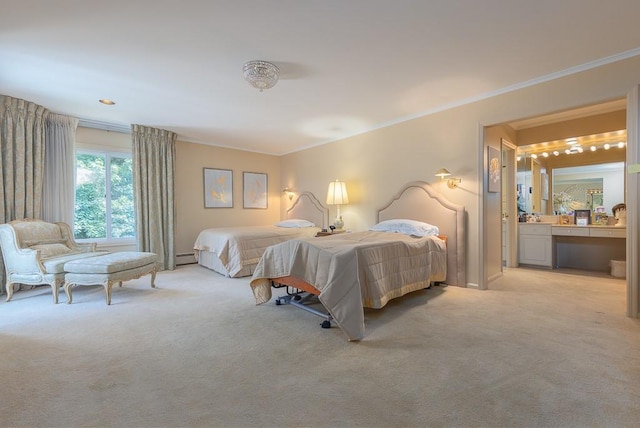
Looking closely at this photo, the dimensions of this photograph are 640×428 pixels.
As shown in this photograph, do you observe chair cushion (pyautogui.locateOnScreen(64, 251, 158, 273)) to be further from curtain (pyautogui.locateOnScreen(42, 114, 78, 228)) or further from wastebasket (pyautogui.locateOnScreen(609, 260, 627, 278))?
wastebasket (pyautogui.locateOnScreen(609, 260, 627, 278))

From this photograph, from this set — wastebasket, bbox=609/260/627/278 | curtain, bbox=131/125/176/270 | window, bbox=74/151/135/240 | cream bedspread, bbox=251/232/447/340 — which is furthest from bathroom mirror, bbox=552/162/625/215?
window, bbox=74/151/135/240

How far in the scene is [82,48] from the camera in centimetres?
253

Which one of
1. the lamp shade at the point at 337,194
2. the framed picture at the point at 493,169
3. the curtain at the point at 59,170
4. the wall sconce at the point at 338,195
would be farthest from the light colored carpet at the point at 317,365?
the lamp shade at the point at 337,194

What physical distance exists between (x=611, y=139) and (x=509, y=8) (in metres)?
4.15

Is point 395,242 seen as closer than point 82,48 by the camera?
No

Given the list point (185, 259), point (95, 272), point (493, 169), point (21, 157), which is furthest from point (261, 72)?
point (185, 259)

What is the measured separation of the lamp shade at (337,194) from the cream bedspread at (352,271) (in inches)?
76.2

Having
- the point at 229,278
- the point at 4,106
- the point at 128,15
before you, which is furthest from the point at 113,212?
the point at 128,15

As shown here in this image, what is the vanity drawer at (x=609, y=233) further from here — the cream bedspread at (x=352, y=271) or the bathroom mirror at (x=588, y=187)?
the cream bedspread at (x=352, y=271)

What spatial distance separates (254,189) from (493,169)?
4794 millimetres

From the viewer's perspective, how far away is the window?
4.67 metres

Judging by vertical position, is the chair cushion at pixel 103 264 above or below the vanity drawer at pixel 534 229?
below

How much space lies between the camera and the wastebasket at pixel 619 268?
13.7 ft

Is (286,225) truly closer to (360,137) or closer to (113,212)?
(360,137)
